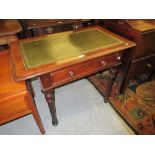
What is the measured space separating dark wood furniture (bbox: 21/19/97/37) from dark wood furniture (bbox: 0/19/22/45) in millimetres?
105

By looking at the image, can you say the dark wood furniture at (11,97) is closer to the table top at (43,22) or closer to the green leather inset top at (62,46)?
the green leather inset top at (62,46)

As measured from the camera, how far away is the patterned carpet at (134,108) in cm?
148

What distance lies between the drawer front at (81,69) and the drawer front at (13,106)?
0.87 feet

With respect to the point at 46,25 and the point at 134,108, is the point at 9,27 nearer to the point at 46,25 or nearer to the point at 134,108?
the point at 46,25

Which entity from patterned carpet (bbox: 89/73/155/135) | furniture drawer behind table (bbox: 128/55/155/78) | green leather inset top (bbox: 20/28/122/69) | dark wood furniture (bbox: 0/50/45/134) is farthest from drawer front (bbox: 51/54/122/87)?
patterned carpet (bbox: 89/73/155/135)

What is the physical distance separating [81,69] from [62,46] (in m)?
0.26

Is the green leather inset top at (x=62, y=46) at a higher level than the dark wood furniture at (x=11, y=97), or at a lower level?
higher

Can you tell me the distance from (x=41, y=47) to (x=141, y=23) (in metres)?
1.14

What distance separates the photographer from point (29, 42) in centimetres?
117

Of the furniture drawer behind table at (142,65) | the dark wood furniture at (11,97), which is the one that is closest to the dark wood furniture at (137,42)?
the furniture drawer behind table at (142,65)

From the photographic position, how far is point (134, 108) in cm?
167

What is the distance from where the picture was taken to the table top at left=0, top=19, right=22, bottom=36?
4.21 feet
